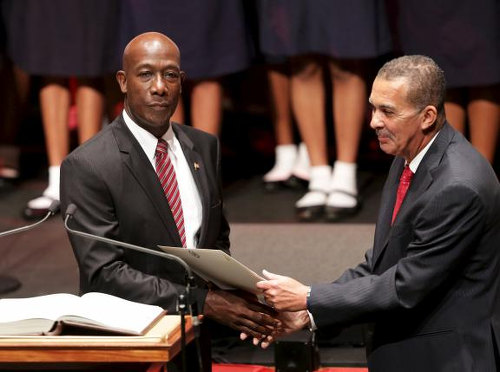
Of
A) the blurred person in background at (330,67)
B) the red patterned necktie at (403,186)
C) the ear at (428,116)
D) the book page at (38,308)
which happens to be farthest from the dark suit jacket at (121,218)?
the blurred person in background at (330,67)

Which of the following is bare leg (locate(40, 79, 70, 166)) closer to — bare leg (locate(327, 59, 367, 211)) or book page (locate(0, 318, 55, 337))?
bare leg (locate(327, 59, 367, 211))

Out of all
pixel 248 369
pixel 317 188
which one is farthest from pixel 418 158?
pixel 317 188

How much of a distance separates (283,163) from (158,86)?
248 cm

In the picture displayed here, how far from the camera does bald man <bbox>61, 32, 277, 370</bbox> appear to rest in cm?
399

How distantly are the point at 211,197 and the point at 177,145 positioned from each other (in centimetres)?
25

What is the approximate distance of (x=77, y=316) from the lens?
10.6 feet

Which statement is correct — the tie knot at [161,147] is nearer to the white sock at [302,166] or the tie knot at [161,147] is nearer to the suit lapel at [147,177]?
the suit lapel at [147,177]

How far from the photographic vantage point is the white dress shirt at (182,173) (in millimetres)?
4191

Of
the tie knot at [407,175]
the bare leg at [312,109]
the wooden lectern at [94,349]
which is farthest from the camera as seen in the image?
the bare leg at [312,109]

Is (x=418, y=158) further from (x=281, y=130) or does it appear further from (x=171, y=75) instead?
(x=281, y=130)

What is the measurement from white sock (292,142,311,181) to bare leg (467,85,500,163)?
1019mm

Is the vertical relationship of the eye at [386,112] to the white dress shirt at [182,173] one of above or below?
above

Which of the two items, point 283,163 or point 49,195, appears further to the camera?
point 283,163

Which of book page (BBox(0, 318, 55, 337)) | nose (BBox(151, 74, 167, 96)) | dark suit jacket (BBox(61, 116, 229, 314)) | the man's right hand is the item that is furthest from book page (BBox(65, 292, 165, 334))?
nose (BBox(151, 74, 167, 96))
